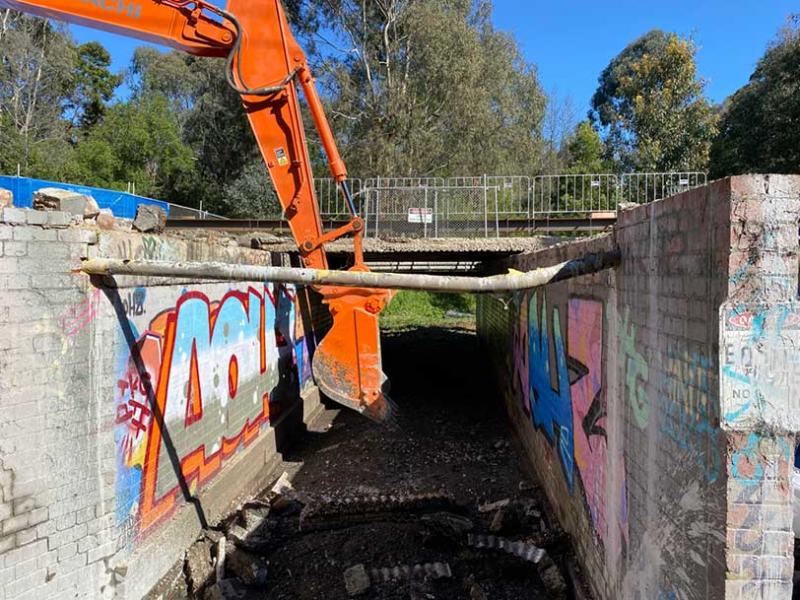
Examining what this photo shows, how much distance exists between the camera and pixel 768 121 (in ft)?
→ 64.6

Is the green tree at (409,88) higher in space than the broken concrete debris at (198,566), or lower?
higher

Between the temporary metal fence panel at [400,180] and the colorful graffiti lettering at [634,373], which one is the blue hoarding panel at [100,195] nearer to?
the temporary metal fence panel at [400,180]

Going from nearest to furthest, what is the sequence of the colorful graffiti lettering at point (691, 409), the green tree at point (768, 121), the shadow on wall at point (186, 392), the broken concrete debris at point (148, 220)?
the colorful graffiti lettering at point (691, 409), the shadow on wall at point (186, 392), the broken concrete debris at point (148, 220), the green tree at point (768, 121)


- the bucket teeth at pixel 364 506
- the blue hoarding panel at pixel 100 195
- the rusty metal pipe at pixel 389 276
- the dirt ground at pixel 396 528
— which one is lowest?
the dirt ground at pixel 396 528

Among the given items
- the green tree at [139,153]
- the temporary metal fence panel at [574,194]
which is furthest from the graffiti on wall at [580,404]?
the green tree at [139,153]

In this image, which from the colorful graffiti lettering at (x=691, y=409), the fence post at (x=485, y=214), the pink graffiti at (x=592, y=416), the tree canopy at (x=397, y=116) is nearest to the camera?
the colorful graffiti lettering at (x=691, y=409)

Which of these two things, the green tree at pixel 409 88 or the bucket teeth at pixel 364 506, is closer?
the bucket teeth at pixel 364 506

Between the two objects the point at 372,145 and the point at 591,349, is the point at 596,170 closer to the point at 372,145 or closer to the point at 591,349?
the point at 372,145

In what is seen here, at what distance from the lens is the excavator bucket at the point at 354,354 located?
6.96 meters

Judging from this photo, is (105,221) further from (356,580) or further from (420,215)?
(420,215)

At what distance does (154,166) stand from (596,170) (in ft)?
91.8

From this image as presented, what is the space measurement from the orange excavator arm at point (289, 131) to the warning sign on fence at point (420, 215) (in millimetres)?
5467

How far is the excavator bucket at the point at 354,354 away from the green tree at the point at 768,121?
18.7 metres

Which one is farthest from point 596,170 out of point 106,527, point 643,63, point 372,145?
point 106,527
